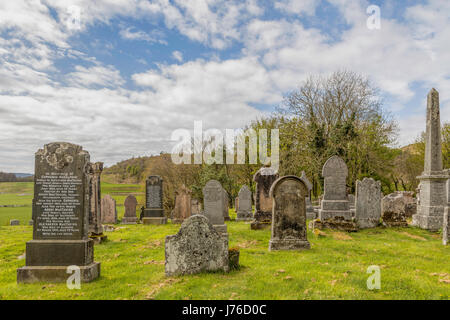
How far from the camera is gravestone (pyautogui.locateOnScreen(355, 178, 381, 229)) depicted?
12.0 m

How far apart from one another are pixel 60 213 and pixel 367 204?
37.0ft

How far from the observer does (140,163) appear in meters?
46.3

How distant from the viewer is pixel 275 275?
19.1 ft

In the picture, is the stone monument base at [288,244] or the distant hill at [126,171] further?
the distant hill at [126,171]

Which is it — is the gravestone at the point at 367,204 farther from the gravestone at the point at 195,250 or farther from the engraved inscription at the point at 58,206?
the engraved inscription at the point at 58,206

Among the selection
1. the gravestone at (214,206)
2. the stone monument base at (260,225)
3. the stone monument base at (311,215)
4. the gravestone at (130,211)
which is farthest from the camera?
the gravestone at (130,211)

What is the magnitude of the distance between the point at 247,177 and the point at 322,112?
10.2 m

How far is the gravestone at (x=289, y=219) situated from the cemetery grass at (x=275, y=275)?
0.43 metres

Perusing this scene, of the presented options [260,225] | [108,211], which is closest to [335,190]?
[260,225]

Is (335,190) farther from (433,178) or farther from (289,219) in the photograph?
(289,219)

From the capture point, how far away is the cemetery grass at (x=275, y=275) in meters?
4.86

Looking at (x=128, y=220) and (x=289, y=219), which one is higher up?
(x=289, y=219)

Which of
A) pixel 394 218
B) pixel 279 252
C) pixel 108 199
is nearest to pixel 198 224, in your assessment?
pixel 279 252

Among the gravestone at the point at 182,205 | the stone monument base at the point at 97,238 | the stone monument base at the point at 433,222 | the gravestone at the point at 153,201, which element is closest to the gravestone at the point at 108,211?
the gravestone at the point at 153,201
